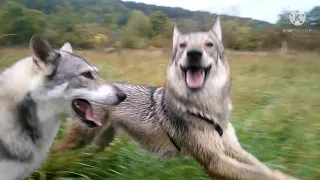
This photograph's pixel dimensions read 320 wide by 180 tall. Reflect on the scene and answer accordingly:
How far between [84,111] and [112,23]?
21.1ft

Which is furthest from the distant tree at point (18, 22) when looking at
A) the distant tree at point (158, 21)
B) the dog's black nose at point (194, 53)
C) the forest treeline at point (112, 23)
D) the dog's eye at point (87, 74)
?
the dog's black nose at point (194, 53)

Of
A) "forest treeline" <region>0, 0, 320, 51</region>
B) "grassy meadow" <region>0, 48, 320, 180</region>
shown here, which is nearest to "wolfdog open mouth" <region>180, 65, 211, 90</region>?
"grassy meadow" <region>0, 48, 320, 180</region>

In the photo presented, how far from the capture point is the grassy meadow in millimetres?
4184

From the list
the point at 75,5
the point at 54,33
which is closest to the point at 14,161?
→ the point at 54,33

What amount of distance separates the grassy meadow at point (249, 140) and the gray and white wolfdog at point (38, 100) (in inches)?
27.1

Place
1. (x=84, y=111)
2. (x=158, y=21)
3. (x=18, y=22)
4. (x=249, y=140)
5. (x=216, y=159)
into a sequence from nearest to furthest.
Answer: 1. (x=84, y=111)
2. (x=216, y=159)
3. (x=249, y=140)
4. (x=18, y=22)
5. (x=158, y=21)

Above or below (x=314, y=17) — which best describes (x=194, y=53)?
above

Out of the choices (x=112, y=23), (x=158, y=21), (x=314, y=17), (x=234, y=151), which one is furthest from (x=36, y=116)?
(x=314, y=17)

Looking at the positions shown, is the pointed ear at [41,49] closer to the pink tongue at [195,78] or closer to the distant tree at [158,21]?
the pink tongue at [195,78]

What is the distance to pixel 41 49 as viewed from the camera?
132 inches

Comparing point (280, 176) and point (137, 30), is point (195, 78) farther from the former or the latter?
point (137, 30)

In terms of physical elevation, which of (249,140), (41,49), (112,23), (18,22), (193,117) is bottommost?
(249,140)

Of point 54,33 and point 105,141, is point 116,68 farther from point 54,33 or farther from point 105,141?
point 105,141

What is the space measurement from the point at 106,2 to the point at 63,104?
6.05 metres
